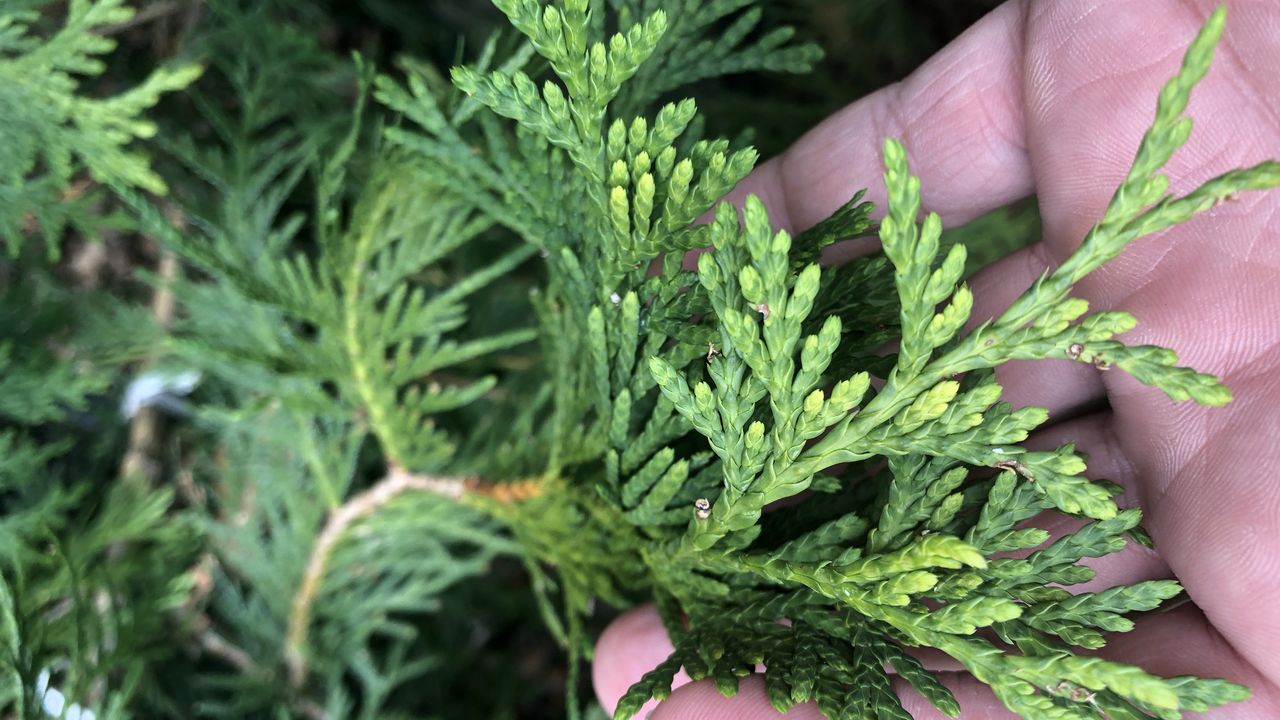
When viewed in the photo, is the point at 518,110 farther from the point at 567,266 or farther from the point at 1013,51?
the point at 1013,51

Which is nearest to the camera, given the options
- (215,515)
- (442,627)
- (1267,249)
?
(1267,249)

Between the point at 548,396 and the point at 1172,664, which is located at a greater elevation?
the point at 548,396

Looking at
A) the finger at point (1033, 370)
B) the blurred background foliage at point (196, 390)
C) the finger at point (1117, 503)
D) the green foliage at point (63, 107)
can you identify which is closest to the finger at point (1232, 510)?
the finger at point (1117, 503)

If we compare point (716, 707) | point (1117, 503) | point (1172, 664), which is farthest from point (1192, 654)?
point (716, 707)

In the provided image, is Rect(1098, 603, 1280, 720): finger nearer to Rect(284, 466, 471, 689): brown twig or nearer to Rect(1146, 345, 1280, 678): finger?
Rect(1146, 345, 1280, 678): finger

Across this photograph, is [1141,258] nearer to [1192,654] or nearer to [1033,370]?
[1033,370]

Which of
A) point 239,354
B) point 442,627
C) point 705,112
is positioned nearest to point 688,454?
point 239,354

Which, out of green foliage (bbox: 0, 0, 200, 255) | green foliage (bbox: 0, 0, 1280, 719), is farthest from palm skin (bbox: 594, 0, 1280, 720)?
green foliage (bbox: 0, 0, 200, 255)
